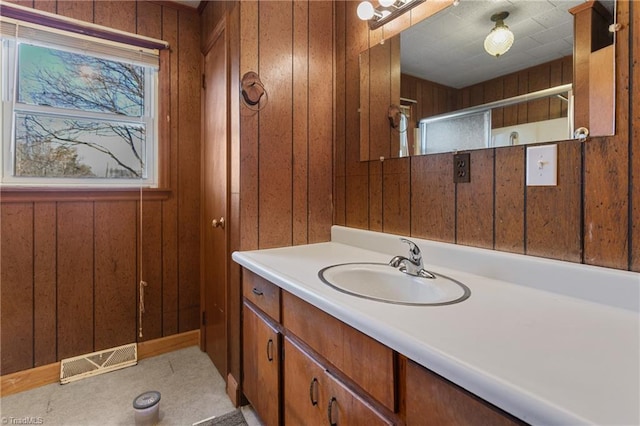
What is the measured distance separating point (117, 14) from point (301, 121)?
140 cm

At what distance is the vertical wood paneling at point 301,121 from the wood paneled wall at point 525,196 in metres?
0.26

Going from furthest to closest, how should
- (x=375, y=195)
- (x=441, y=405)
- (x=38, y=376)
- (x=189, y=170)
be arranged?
(x=189, y=170) < (x=38, y=376) < (x=375, y=195) < (x=441, y=405)

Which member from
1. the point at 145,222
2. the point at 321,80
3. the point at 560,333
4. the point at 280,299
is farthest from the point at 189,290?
the point at 560,333

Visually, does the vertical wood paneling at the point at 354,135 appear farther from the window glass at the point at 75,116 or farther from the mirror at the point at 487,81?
the window glass at the point at 75,116

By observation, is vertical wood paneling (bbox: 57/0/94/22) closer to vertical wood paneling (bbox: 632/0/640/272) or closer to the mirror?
the mirror

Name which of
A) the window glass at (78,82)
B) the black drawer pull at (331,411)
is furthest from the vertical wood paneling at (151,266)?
the black drawer pull at (331,411)

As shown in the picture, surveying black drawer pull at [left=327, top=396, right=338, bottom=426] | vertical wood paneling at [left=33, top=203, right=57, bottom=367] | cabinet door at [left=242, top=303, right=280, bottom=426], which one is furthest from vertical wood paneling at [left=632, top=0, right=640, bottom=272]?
vertical wood paneling at [left=33, top=203, right=57, bottom=367]

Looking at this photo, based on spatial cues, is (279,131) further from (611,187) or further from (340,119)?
(611,187)

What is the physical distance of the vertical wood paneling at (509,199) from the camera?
1.02 m

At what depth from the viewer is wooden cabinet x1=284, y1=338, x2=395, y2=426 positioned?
81 cm

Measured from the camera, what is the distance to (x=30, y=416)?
156 centimetres

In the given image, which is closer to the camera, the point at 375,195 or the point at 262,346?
the point at 262,346

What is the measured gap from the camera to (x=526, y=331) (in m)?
0.66

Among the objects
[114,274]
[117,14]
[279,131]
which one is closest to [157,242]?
[114,274]
